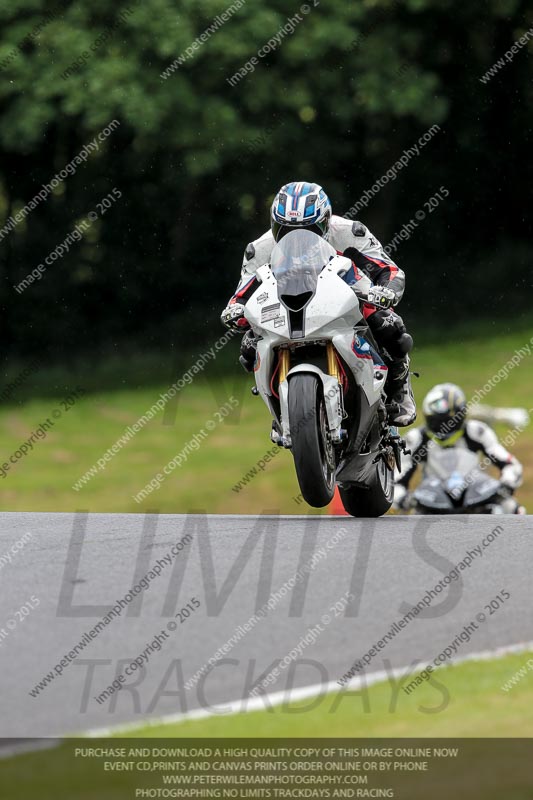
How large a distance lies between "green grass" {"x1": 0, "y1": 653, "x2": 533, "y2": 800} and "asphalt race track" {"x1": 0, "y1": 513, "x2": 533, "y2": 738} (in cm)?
21

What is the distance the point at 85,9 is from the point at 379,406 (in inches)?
663

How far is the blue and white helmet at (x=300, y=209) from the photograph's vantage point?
27.2 ft

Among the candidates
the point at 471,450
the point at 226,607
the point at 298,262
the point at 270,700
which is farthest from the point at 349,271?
the point at 471,450

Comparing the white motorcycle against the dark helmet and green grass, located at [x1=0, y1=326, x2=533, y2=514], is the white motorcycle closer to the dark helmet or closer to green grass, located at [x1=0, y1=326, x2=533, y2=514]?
the dark helmet

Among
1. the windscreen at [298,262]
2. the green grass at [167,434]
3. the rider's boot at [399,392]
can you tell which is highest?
the windscreen at [298,262]

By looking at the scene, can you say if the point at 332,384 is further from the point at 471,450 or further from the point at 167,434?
the point at 167,434

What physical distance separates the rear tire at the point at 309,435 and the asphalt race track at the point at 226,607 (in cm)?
28

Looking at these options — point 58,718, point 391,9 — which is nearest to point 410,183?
point 391,9

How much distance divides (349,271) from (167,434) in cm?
1618

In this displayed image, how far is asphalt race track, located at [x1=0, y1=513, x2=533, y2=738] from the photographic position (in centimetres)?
496

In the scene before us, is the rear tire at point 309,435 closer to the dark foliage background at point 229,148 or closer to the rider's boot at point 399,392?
the rider's boot at point 399,392

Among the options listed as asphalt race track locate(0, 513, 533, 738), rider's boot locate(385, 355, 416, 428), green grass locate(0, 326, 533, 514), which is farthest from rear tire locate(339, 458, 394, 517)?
green grass locate(0, 326, 533, 514)

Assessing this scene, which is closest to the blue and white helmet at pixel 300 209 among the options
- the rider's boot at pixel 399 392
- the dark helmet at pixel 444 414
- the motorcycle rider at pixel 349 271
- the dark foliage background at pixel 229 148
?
the motorcycle rider at pixel 349 271

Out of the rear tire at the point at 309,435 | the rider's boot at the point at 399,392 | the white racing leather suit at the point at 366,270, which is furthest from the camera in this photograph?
the rider's boot at the point at 399,392
